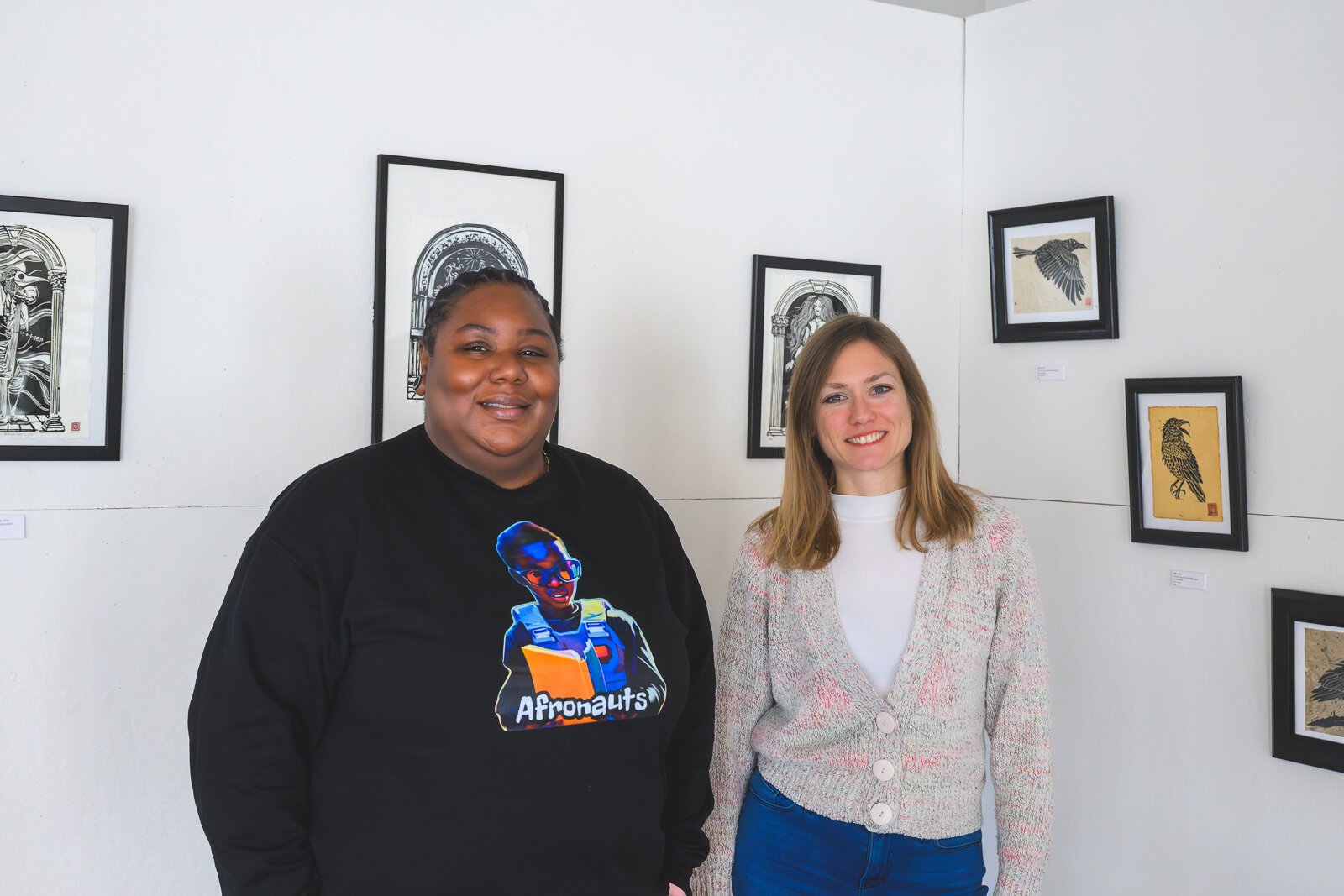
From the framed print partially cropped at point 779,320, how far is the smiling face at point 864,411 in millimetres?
877

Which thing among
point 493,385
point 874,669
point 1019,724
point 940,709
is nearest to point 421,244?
point 493,385

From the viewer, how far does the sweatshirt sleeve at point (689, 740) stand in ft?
6.25

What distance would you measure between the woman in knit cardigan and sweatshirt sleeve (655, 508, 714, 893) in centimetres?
15

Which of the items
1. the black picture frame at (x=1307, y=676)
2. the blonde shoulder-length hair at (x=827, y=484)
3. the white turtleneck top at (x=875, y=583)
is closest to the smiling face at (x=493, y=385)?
the blonde shoulder-length hair at (x=827, y=484)

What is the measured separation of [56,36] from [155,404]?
780mm

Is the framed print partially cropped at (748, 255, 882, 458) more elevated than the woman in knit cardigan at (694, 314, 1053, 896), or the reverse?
the framed print partially cropped at (748, 255, 882, 458)

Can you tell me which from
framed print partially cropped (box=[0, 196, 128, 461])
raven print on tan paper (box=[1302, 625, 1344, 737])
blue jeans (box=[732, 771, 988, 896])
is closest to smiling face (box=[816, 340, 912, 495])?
blue jeans (box=[732, 771, 988, 896])

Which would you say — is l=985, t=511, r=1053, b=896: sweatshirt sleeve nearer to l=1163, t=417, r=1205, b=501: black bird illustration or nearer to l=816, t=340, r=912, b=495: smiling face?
l=816, t=340, r=912, b=495: smiling face

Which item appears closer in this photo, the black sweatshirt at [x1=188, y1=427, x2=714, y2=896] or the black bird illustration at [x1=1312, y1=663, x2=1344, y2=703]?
the black sweatshirt at [x1=188, y1=427, x2=714, y2=896]

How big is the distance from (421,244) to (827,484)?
1.12m

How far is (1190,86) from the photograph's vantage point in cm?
263

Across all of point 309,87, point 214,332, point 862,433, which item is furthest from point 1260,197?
point 214,332

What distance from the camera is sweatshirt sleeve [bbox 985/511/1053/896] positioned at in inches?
75.7

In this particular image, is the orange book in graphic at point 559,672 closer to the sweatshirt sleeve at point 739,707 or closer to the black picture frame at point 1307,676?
the sweatshirt sleeve at point 739,707
